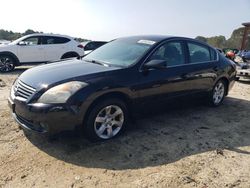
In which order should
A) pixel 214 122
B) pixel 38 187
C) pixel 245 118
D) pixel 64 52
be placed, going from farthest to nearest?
pixel 64 52
pixel 245 118
pixel 214 122
pixel 38 187

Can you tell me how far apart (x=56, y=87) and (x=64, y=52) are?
30.9ft

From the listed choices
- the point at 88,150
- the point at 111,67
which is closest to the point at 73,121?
the point at 88,150

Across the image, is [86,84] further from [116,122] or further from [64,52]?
[64,52]

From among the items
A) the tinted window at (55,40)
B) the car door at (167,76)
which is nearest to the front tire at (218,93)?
the car door at (167,76)

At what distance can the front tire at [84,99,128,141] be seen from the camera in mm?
4109

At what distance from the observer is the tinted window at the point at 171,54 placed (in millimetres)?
5027

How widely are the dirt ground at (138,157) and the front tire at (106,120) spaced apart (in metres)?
0.13

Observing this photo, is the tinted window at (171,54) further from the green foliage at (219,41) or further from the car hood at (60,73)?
the green foliage at (219,41)

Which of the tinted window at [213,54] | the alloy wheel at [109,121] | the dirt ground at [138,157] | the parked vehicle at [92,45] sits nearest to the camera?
the dirt ground at [138,157]

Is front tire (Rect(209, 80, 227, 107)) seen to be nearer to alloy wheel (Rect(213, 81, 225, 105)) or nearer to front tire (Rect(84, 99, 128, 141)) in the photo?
alloy wheel (Rect(213, 81, 225, 105))

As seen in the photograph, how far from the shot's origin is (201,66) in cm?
589

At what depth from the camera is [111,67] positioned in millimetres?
4586

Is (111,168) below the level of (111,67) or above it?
below

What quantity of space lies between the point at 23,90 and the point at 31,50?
862 centimetres
